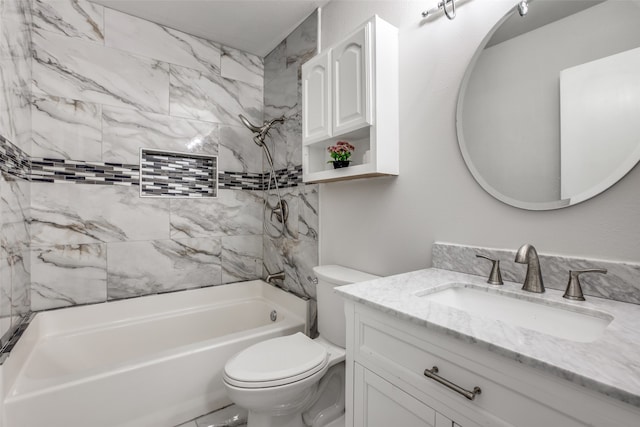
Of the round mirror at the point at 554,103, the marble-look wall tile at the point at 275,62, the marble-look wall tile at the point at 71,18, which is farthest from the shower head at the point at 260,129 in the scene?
the round mirror at the point at 554,103

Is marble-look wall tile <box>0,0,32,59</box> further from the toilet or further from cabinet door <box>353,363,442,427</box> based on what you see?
cabinet door <box>353,363,442,427</box>

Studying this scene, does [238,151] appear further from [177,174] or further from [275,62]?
[275,62]

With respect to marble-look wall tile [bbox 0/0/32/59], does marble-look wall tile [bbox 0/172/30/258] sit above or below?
below

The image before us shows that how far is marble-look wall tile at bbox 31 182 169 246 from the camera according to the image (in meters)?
1.86

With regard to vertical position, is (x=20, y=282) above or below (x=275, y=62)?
below

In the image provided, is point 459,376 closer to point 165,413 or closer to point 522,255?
point 522,255

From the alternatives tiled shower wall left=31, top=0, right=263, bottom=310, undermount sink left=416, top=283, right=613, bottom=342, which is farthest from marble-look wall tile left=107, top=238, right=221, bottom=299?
undermount sink left=416, top=283, right=613, bottom=342

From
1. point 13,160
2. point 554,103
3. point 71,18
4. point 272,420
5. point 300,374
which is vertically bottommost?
point 272,420

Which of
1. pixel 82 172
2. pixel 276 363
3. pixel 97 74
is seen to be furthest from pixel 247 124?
pixel 276 363

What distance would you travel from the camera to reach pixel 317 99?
1.72 metres

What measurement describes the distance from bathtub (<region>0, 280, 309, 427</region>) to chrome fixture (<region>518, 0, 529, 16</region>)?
72.8 inches

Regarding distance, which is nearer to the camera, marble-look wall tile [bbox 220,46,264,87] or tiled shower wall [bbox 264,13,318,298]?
tiled shower wall [bbox 264,13,318,298]

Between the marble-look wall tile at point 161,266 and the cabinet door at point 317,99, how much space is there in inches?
50.2

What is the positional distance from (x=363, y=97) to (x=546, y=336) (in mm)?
1185
